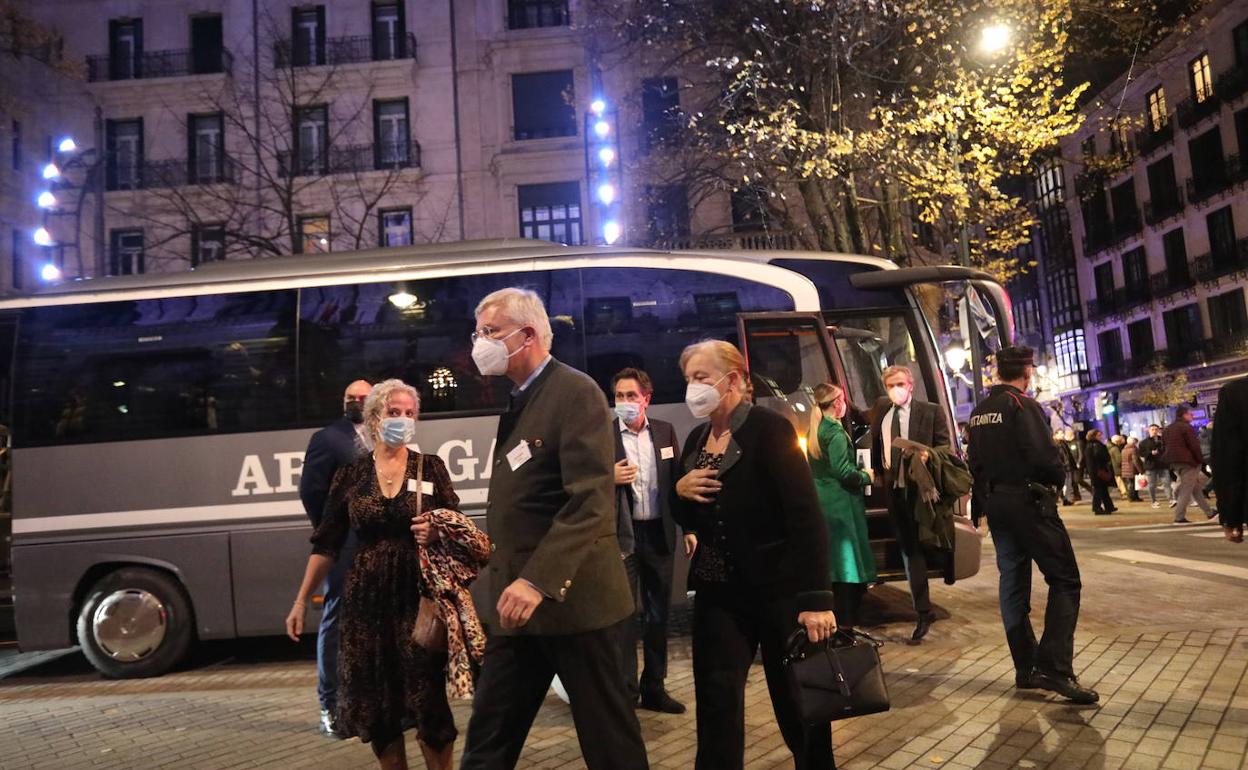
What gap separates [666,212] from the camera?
25.0 meters

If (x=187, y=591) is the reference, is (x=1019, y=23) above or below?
above

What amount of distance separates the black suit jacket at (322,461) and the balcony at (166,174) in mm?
25020

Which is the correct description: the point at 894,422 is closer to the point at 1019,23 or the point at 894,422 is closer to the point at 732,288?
the point at 732,288

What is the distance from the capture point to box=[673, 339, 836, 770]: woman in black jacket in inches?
125

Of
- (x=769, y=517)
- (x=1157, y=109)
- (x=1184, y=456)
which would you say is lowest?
(x=1184, y=456)

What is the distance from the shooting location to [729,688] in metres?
3.19

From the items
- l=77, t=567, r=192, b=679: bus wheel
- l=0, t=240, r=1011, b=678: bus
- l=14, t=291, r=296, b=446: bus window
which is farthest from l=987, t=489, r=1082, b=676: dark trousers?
l=77, t=567, r=192, b=679: bus wheel

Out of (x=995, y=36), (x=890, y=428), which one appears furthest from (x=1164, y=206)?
(x=890, y=428)

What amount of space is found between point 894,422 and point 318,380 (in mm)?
4797

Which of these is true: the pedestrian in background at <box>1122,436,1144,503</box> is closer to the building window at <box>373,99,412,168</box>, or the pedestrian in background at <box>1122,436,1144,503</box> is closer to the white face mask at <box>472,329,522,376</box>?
the building window at <box>373,99,412,168</box>

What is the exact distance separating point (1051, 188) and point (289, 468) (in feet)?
189

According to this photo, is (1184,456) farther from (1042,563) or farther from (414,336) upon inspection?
(414,336)

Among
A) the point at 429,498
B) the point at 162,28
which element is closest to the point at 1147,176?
the point at 162,28

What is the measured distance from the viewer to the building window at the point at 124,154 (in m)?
28.0
